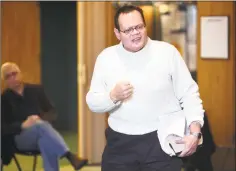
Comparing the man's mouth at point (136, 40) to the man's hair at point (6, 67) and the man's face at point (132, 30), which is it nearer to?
the man's face at point (132, 30)

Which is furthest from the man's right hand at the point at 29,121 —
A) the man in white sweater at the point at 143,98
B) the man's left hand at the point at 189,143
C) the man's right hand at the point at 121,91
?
the man's left hand at the point at 189,143

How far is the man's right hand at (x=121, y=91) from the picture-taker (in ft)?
6.57

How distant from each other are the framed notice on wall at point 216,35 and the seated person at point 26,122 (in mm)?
1806

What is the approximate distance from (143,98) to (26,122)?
6.66 ft

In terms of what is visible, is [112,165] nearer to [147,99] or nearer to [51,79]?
[147,99]

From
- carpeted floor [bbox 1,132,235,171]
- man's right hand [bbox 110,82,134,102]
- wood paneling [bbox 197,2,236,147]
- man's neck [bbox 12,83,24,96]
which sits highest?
man's right hand [bbox 110,82,134,102]

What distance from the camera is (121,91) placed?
6.57 ft

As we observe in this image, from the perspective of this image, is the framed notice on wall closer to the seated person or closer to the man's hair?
the seated person

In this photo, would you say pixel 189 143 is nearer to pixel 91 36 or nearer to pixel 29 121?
pixel 29 121

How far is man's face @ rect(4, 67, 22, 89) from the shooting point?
391 cm

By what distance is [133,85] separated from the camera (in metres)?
2.07

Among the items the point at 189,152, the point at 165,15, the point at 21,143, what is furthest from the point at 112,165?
the point at 165,15

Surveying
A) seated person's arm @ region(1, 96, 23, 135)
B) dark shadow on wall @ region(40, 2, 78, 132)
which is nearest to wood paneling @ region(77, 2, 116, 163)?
seated person's arm @ region(1, 96, 23, 135)

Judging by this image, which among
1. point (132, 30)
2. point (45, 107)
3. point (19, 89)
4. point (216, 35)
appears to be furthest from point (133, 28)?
point (216, 35)
